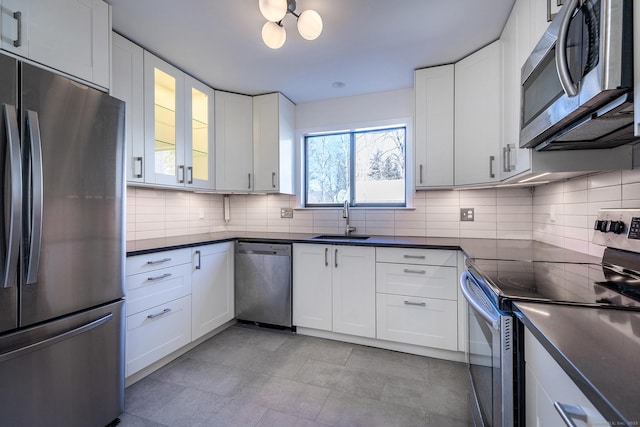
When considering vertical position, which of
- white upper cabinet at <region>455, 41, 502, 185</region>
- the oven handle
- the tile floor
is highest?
white upper cabinet at <region>455, 41, 502, 185</region>

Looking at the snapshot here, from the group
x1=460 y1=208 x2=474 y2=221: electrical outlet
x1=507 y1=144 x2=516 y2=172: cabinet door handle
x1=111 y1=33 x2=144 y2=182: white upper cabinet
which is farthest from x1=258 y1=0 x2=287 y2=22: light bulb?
x1=460 y1=208 x2=474 y2=221: electrical outlet

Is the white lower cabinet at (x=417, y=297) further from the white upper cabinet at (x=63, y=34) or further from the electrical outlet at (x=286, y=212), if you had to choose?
the white upper cabinet at (x=63, y=34)

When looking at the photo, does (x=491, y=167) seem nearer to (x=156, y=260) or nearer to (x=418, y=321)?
(x=418, y=321)

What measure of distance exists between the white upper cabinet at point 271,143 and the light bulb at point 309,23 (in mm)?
1403

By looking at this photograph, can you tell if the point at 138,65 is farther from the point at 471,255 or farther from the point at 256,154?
the point at 471,255

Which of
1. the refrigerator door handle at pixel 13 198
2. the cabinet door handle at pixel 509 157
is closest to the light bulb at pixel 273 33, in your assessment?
the refrigerator door handle at pixel 13 198

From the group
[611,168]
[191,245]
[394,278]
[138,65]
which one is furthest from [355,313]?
[138,65]

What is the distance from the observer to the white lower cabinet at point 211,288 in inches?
91.3

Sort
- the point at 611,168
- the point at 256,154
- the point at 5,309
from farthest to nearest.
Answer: the point at 256,154 < the point at 611,168 < the point at 5,309

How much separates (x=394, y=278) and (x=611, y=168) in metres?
1.42

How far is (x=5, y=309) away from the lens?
108cm

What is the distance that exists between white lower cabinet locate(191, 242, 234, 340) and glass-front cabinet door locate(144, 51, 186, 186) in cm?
69

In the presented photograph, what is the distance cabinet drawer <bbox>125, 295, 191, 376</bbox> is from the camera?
1782 mm

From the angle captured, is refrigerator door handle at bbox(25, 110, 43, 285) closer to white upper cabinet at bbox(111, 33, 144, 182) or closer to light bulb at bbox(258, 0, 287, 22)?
white upper cabinet at bbox(111, 33, 144, 182)
